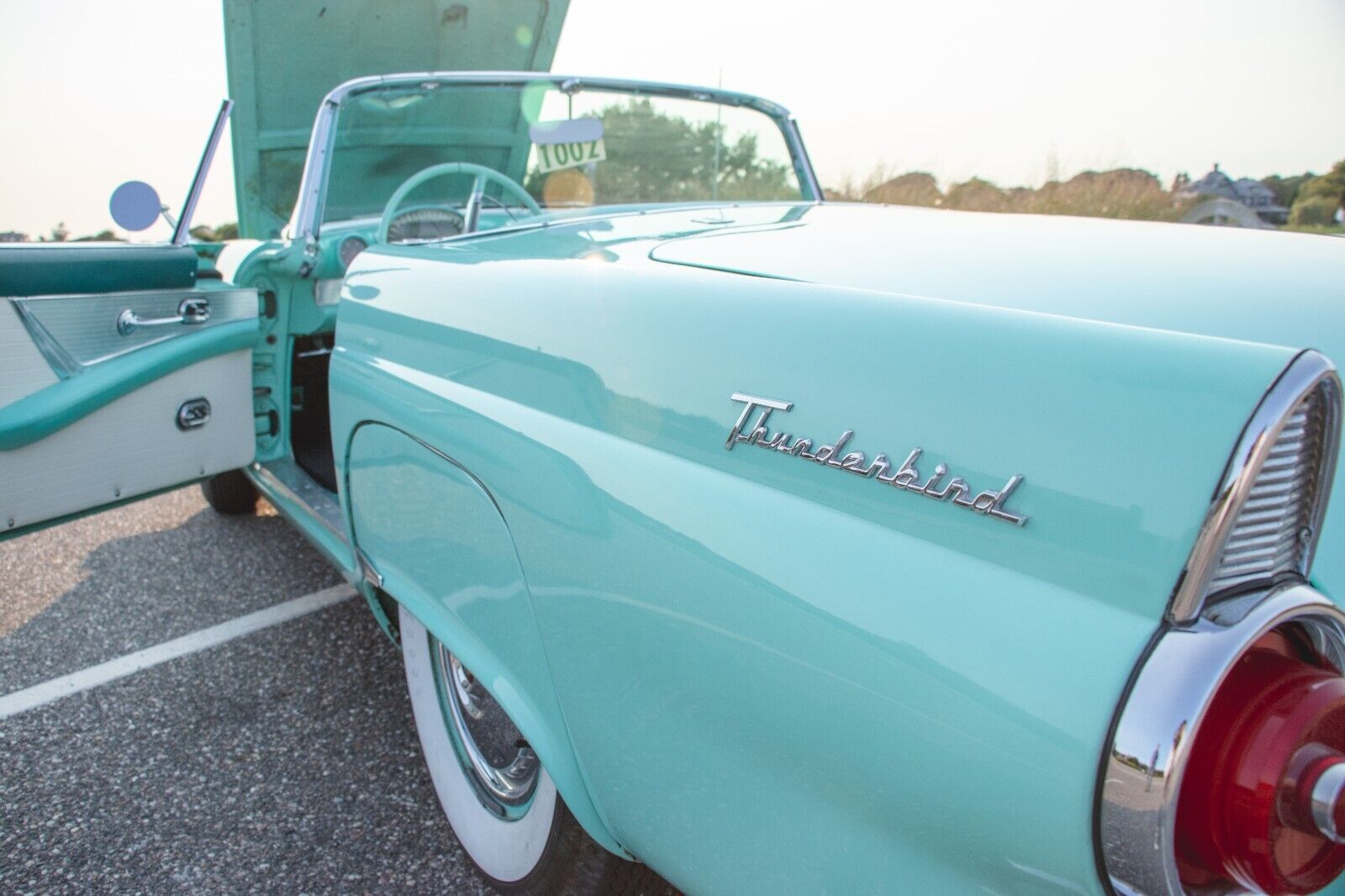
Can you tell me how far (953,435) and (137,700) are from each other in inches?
107

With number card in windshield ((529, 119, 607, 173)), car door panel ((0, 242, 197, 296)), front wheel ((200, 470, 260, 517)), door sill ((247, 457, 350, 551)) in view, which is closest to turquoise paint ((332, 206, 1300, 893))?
door sill ((247, 457, 350, 551))

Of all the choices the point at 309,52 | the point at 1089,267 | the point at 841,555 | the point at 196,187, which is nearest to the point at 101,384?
the point at 196,187

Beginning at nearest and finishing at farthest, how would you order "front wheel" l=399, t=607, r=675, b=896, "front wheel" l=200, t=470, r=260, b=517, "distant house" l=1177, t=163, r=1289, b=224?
"front wheel" l=399, t=607, r=675, b=896, "front wheel" l=200, t=470, r=260, b=517, "distant house" l=1177, t=163, r=1289, b=224

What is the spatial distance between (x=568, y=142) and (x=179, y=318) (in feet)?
4.30

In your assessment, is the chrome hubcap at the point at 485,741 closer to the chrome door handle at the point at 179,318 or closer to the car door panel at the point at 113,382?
the car door panel at the point at 113,382

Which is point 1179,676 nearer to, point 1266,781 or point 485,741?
point 1266,781

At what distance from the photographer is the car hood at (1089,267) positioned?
3.41 feet

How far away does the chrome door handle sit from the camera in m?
2.60

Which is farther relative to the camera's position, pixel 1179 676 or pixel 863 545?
pixel 863 545

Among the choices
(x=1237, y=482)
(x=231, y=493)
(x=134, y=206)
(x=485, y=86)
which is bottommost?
(x=231, y=493)

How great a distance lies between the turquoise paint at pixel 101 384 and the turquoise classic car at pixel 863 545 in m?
0.92

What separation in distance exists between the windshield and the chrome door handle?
0.51 meters

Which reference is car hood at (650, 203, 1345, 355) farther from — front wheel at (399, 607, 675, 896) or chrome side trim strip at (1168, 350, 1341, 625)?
front wheel at (399, 607, 675, 896)

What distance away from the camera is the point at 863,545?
2.96 feet
